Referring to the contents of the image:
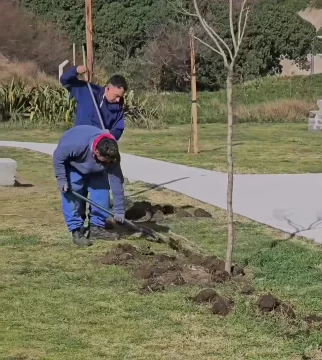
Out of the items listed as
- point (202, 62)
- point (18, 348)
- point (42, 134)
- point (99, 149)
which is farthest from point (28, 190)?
point (202, 62)

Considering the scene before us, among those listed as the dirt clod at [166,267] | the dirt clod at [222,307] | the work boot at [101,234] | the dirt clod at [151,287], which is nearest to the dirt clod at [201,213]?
the work boot at [101,234]

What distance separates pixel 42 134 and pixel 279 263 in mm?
14276

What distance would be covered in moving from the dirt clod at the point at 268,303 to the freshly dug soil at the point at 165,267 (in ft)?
2.23

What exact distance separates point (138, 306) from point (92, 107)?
9.31ft

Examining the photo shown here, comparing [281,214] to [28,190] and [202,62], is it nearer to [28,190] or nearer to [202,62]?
[28,190]

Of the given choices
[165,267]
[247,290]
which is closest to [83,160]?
[165,267]

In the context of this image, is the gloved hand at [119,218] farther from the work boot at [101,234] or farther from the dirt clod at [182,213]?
the dirt clod at [182,213]

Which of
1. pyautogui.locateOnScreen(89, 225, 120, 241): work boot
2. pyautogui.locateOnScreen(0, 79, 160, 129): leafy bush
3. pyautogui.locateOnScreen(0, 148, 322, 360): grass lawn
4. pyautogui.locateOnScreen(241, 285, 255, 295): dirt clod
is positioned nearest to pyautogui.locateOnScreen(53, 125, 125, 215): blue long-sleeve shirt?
pyautogui.locateOnScreen(0, 148, 322, 360): grass lawn

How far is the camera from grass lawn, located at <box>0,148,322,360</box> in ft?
15.9

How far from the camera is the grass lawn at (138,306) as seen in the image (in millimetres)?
4832

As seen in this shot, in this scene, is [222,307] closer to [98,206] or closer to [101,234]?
[98,206]

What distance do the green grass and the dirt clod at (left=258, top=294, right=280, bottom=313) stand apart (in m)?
7.73

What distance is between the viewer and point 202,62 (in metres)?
34.2

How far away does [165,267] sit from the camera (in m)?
6.54
